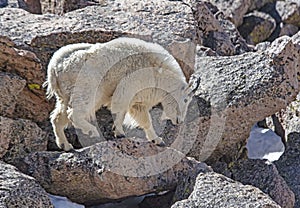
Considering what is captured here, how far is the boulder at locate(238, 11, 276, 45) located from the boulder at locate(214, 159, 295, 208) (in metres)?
7.54

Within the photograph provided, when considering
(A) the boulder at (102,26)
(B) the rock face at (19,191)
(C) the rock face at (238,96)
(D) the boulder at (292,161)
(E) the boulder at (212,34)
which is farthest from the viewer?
(E) the boulder at (212,34)

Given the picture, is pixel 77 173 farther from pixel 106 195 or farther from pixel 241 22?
pixel 241 22

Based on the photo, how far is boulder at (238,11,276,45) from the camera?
15.2 m

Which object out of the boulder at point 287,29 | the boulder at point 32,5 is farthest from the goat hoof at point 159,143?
the boulder at point 287,29

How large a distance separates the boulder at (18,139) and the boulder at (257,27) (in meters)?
8.53

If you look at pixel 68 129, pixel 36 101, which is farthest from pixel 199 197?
pixel 36 101

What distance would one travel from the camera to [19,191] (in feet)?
18.9

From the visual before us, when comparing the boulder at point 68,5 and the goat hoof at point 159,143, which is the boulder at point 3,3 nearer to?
the boulder at point 68,5

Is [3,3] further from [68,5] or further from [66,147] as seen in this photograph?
[66,147]

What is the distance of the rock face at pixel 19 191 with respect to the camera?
5.65 meters

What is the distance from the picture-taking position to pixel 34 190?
5.90 meters

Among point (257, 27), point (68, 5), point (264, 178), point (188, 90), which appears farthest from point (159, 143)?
point (257, 27)

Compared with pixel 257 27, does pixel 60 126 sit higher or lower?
higher

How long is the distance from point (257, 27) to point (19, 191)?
1055 cm
